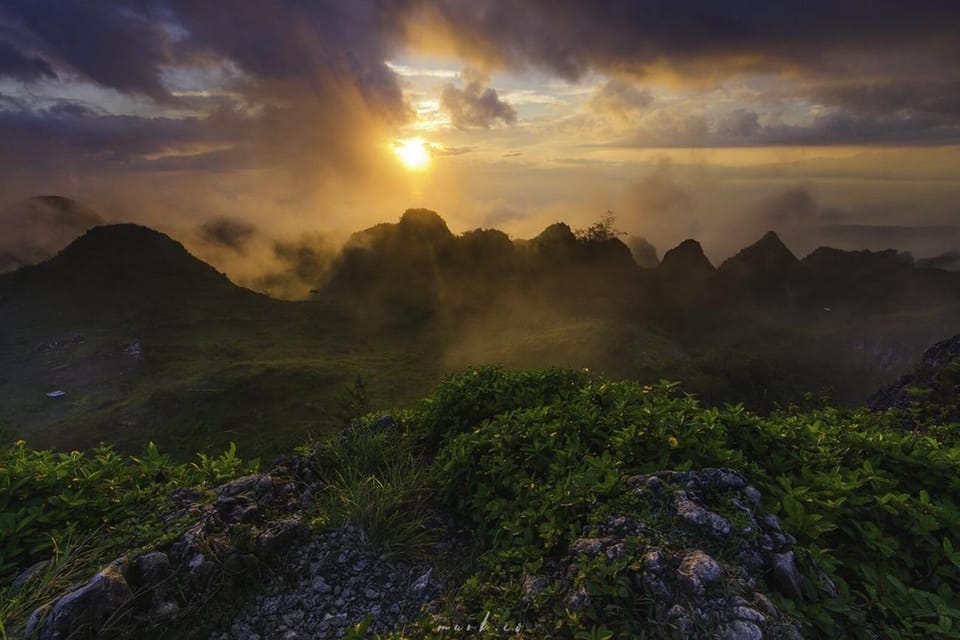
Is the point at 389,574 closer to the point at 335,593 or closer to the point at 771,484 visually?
the point at 335,593

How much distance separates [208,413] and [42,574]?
74.1 metres

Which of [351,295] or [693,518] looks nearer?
[693,518]

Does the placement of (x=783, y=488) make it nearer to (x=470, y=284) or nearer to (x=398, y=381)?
(x=398, y=381)

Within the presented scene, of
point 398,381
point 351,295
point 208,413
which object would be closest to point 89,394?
point 208,413

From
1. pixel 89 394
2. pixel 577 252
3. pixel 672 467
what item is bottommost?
pixel 89 394

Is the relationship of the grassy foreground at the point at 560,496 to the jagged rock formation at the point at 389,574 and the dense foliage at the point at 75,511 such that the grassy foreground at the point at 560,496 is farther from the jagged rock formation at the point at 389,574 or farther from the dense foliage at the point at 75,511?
the jagged rock formation at the point at 389,574

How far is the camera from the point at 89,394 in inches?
3556

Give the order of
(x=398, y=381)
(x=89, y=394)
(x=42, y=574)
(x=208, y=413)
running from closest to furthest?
(x=42, y=574), (x=208, y=413), (x=398, y=381), (x=89, y=394)

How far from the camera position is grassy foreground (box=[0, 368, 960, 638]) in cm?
369

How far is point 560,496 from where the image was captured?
4.49 m

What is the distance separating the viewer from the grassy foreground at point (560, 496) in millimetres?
3693

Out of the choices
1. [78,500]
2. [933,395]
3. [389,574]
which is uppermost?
[78,500]

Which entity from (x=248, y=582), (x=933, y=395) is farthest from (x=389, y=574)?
(x=933, y=395)

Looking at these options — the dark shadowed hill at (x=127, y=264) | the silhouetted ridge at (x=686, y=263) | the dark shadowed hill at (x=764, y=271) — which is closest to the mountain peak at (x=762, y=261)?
the dark shadowed hill at (x=764, y=271)
